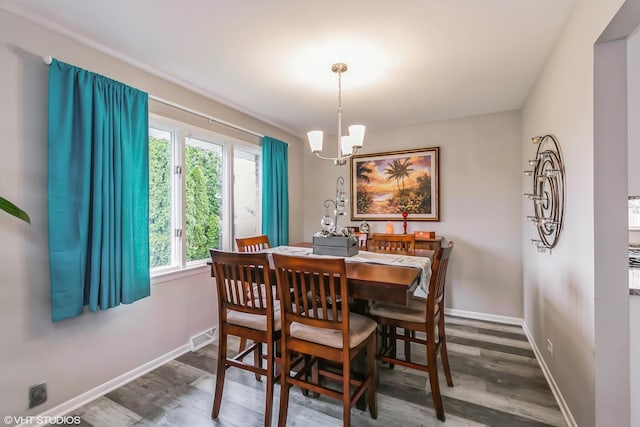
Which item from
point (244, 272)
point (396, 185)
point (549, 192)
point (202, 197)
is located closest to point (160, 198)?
point (202, 197)

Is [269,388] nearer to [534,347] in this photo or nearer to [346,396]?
[346,396]

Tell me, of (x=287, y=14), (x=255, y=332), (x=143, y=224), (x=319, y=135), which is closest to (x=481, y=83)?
(x=319, y=135)

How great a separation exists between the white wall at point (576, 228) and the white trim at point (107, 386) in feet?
9.50

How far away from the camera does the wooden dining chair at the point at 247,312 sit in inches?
64.1

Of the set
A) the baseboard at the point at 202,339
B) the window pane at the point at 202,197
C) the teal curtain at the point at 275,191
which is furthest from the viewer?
the teal curtain at the point at 275,191

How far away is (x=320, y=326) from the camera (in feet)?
5.02

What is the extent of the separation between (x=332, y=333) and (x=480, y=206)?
2781mm

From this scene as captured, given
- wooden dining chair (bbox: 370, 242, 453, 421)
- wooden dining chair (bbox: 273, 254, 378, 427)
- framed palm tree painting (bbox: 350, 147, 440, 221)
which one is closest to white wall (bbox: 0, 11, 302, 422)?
wooden dining chair (bbox: 273, 254, 378, 427)

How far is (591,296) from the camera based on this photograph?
1441 millimetres

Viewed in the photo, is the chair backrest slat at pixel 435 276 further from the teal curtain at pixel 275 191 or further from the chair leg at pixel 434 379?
the teal curtain at pixel 275 191

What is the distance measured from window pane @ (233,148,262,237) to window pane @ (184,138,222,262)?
0.23 m

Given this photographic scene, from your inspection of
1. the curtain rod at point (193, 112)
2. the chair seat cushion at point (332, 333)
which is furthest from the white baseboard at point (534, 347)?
the curtain rod at point (193, 112)

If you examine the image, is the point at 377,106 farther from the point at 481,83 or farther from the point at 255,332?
the point at 255,332

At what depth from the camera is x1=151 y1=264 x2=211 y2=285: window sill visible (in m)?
2.45
